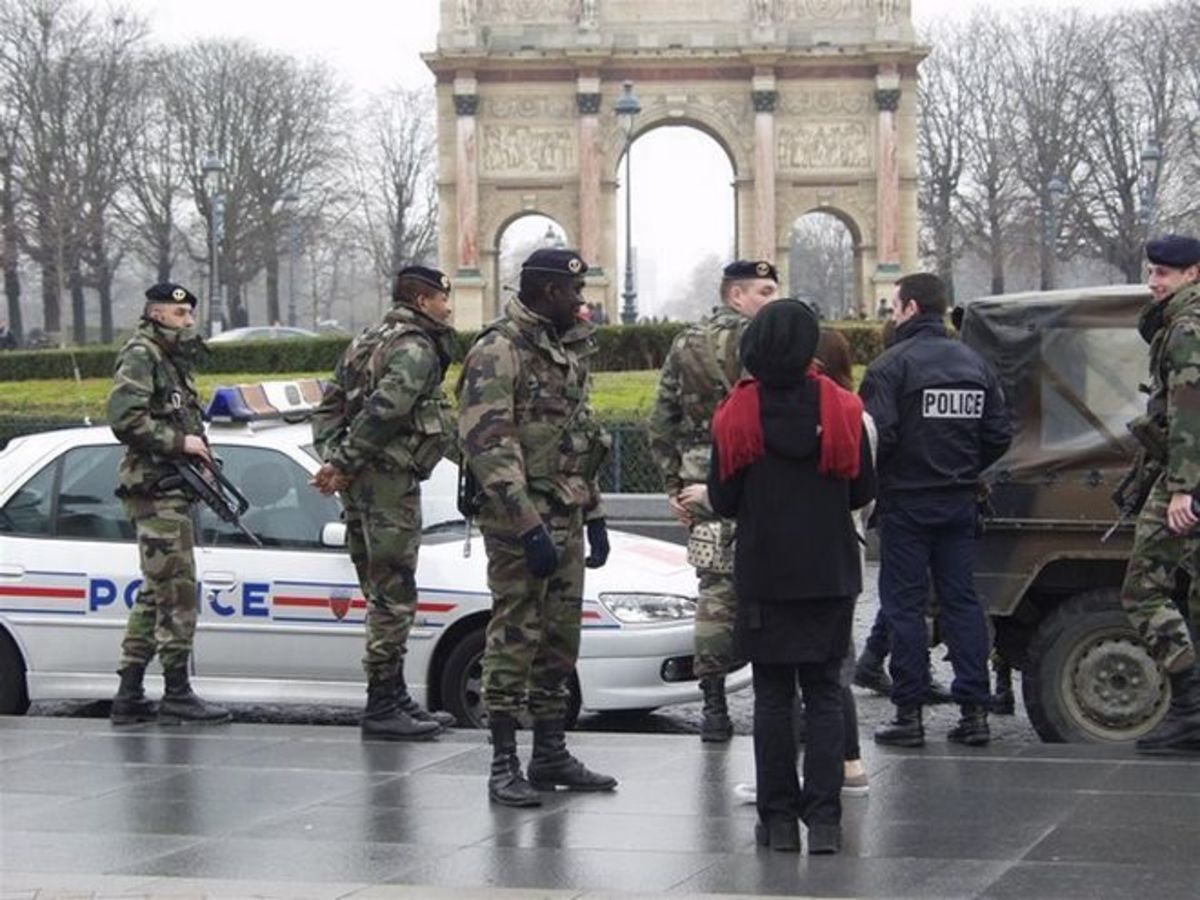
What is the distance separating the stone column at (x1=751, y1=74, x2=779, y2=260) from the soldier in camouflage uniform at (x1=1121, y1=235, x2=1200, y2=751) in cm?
5683

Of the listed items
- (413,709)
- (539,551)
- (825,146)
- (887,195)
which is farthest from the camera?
(825,146)

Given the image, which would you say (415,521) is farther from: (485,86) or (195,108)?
(195,108)

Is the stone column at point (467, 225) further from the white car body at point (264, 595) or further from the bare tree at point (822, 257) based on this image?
the bare tree at point (822, 257)

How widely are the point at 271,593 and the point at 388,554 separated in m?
1.36

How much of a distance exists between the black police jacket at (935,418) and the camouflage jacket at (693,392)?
622mm

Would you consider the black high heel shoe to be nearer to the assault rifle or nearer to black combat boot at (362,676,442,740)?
black combat boot at (362,676,442,740)

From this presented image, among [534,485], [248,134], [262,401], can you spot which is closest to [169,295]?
[262,401]

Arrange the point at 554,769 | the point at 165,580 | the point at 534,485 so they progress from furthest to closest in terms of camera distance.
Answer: the point at 165,580 < the point at 554,769 < the point at 534,485

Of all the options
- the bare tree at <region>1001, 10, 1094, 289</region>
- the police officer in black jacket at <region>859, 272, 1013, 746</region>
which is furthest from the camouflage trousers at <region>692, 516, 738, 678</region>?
the bare tree at <region>1001, 10, 1094, 289</region>

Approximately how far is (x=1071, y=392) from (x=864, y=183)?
57.9 meters

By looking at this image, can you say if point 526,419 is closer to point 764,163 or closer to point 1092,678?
point 1092,678

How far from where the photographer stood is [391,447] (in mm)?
10172

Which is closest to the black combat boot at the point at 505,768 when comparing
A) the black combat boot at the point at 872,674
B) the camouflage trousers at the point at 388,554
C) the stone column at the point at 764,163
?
the camouflage trousers at the point at 388,554

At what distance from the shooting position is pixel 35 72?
230 ft
